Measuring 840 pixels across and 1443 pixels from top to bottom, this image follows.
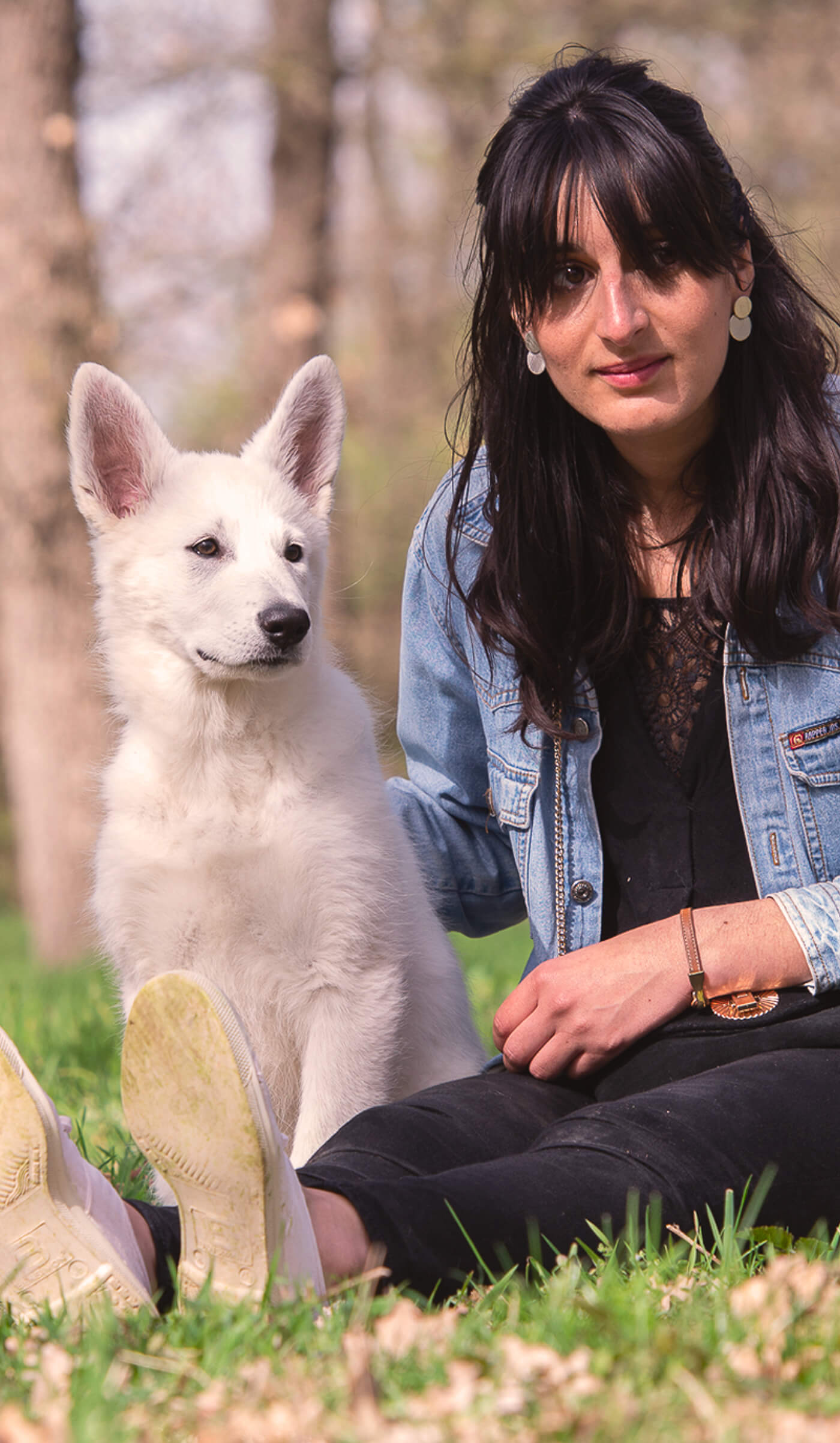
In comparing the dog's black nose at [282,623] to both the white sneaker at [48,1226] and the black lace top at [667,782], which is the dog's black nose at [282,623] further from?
the white sneaker at [48,1226]

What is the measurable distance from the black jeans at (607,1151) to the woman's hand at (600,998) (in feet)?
0.20

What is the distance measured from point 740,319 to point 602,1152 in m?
1.52

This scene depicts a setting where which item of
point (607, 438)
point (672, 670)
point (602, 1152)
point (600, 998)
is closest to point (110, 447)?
point (607, 438)

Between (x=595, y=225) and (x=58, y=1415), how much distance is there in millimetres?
1938

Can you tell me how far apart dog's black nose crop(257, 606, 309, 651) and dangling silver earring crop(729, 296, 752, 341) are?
0.96 meters

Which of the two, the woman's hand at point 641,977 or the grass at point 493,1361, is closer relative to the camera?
the grass at point 493,1361

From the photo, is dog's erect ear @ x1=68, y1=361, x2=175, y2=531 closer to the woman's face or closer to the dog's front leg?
the woman's face

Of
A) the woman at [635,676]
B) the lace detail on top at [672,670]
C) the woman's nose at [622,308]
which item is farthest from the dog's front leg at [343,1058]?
the woman's nose at [622,308]

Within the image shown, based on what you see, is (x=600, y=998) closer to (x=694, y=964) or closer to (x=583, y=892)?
(x=694, y=964)

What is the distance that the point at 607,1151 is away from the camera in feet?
6.03

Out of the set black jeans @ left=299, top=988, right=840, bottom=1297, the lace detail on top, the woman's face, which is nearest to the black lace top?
the lace detail on top

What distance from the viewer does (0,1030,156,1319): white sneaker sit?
1.59 meters

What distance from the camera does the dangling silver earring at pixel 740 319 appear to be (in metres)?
2.47

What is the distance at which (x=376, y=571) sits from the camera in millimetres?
15422
